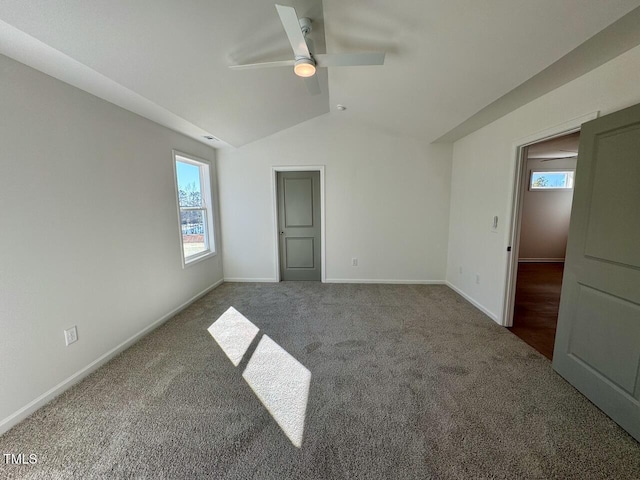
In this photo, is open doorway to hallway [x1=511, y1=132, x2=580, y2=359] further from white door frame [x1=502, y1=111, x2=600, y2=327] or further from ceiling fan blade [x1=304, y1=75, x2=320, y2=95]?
ceiling fan blade [x1=304, y1=75, x2=320, y2=95]

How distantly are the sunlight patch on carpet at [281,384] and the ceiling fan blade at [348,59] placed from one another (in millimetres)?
2354

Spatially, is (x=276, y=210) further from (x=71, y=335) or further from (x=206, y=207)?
(x=71, y=335)

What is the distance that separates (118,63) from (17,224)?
1253 millimetres

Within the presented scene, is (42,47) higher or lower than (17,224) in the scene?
higher

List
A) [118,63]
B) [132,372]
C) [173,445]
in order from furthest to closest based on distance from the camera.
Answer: [132,372]
[118,63]
[173,445]

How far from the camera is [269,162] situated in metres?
→ 4.16

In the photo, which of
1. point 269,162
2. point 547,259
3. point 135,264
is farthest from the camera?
point 547,259

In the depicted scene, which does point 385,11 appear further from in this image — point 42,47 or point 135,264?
point 135,264

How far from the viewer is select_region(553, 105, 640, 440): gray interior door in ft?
4.94

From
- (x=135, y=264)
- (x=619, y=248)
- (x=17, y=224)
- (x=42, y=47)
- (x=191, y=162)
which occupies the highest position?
(x=42, y=47)

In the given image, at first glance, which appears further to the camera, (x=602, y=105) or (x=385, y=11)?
(x=602, y=105)

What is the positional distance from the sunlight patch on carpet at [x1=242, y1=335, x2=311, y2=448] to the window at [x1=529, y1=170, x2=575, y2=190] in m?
6.71

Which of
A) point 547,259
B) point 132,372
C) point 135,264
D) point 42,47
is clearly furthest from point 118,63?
point 547,259

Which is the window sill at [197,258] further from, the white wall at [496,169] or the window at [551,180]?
the window at [551,180]
